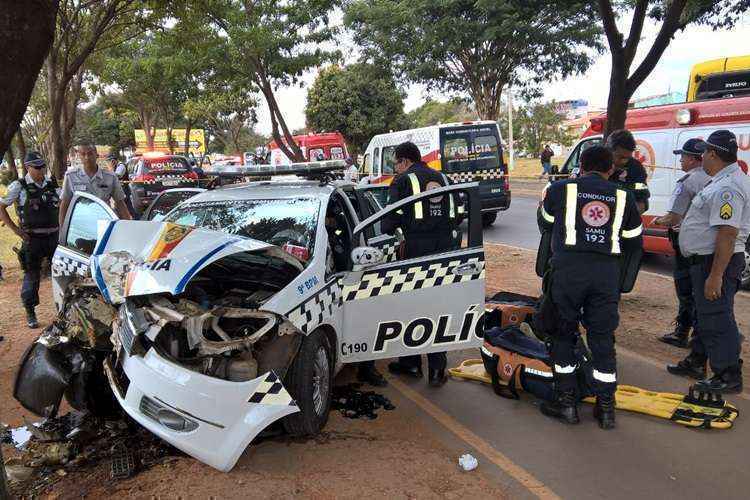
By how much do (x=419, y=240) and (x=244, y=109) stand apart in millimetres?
31203

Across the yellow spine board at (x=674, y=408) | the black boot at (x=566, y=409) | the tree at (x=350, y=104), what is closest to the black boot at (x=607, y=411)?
the black boot at (x=566, y=409)

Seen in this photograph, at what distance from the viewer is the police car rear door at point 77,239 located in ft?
12.6

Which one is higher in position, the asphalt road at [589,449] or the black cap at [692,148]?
the black cap at [692,148]

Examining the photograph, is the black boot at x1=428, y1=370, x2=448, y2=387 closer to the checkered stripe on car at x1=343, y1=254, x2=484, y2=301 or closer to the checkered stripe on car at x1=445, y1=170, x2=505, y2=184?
the checkered stripe on car at x1=343, y1=254, x2=484, y2=301

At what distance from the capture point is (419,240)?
424cm

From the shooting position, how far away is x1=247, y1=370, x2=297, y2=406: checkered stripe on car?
275cm

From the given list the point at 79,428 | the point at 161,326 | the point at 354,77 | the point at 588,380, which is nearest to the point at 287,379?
the point at 161,326

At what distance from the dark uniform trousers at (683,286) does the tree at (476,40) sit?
42.6ft

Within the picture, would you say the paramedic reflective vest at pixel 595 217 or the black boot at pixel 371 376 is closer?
the paramedic reflective vest at pixel 595 217

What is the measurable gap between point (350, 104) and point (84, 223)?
26312 millimetres

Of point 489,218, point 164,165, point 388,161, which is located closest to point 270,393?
point 489,218

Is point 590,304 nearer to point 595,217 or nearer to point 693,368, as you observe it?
point 595,217

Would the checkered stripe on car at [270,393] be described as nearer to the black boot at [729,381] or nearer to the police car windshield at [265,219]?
the police car windshield at [265,219]

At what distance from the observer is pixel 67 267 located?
161 inches
